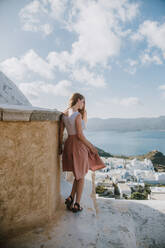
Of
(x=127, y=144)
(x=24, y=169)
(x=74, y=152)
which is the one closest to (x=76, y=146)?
(x=74, y=152)

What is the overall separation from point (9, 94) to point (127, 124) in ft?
530

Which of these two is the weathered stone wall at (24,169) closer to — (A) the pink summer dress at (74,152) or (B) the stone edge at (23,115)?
(B) the stone edge at (23,115)

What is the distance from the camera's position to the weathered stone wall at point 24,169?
1369mm

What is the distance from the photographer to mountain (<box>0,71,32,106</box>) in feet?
11.6

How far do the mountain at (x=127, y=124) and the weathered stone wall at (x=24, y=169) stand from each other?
14278 cm

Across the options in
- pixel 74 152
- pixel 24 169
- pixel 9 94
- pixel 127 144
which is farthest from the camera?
pixel 127 144

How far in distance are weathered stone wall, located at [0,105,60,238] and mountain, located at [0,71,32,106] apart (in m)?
2.35

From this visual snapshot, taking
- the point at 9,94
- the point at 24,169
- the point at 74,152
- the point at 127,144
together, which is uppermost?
the point at 9,94

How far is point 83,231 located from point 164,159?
4847 cm

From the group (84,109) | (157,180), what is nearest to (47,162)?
(84,109)

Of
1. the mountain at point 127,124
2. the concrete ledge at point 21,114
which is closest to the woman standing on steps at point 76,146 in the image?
the concrete ledge at point 21,114

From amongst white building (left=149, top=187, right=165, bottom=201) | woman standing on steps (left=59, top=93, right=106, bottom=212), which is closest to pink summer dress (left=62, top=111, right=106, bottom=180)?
woman standing on steps (left=59, top=93, right=106, bottom=212)

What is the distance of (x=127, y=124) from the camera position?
6235 inches

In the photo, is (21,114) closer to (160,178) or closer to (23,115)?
(23,115)
